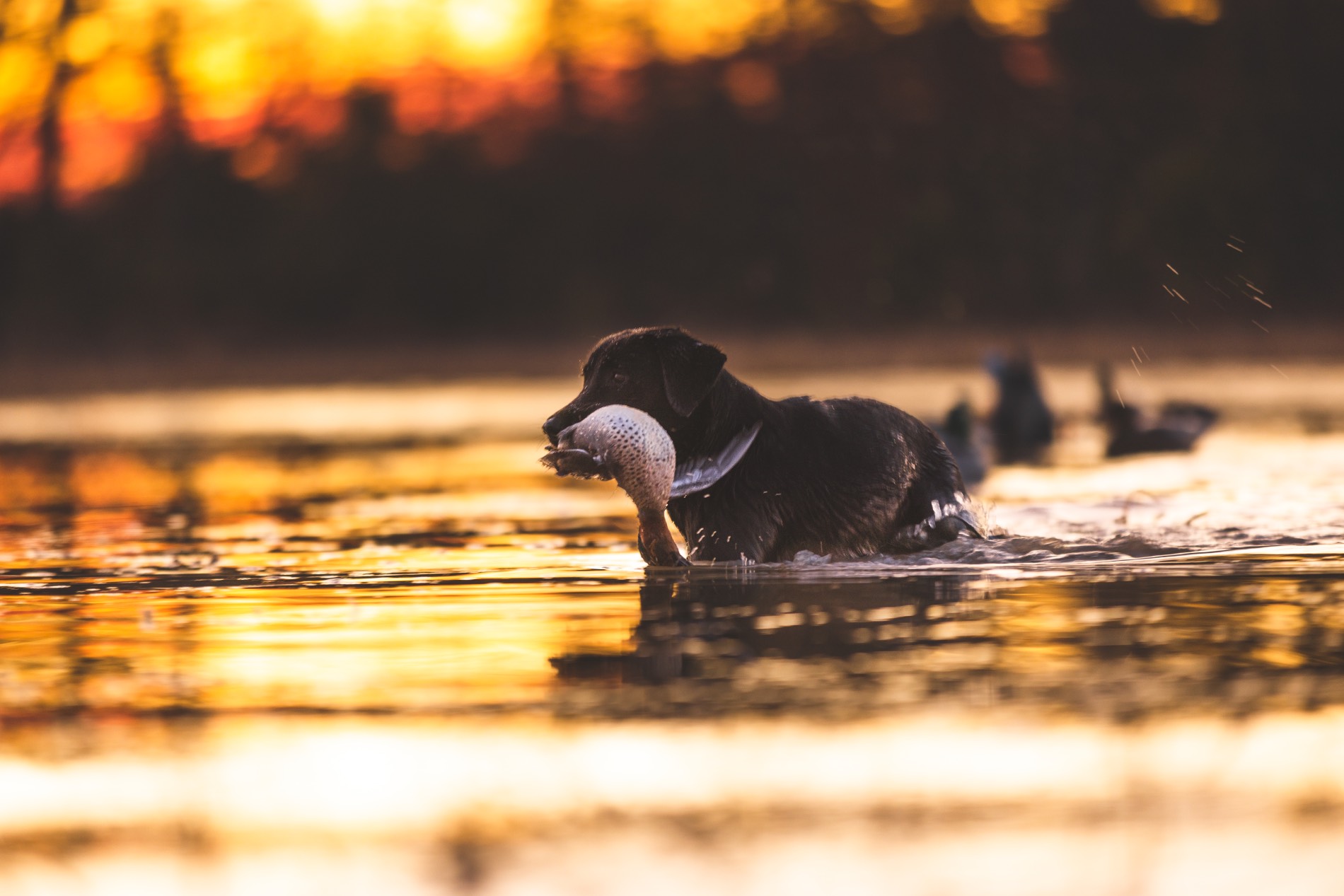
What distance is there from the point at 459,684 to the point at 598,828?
5.51 feet

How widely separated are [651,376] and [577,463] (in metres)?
0.66

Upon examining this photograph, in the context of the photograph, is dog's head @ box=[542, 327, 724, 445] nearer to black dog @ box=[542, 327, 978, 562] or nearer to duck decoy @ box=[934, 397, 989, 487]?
black dog @ box=[542, 327, 978, 562]

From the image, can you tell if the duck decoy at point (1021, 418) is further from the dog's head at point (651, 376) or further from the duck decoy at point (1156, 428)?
the dog's head at point (651, 376)

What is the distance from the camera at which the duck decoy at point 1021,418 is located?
59.0 feet

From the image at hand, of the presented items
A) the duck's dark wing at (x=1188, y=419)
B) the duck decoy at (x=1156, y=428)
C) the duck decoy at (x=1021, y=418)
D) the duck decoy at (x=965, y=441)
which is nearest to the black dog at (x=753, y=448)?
the duck decoy at (x=965, y=441)

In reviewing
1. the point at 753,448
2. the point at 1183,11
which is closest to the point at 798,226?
the point at 1183,11

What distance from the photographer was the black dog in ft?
26.5

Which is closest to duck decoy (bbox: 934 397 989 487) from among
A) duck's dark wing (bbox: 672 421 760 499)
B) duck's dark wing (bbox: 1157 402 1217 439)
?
duck's dark wing (bbox: 1157 402 1217 439)

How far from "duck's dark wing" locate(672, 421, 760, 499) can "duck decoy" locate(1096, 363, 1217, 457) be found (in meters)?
8.48

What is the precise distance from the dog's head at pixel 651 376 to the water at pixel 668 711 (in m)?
0.74

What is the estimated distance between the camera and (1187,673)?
5.62 m

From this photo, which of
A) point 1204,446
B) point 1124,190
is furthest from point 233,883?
point 1124,190

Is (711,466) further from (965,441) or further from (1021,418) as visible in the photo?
(1021,418)

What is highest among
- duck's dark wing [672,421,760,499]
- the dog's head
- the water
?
the dog's head
